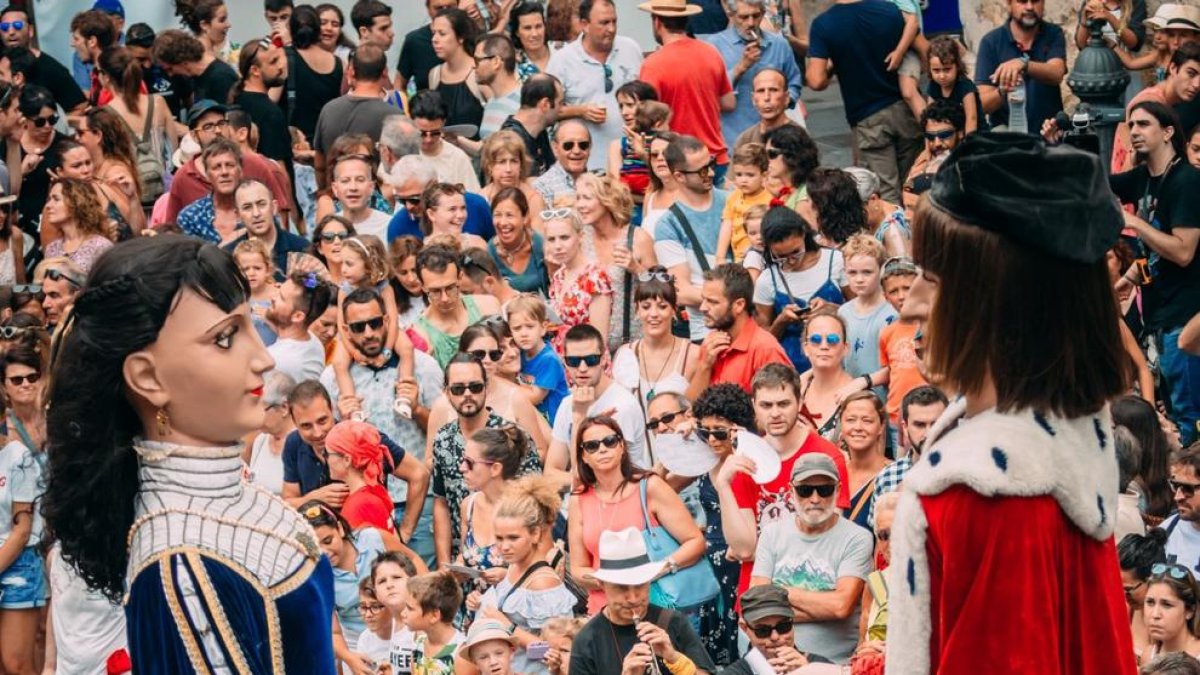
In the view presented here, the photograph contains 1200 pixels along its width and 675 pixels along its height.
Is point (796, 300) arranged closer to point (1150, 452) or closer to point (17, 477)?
point (1150, 452)

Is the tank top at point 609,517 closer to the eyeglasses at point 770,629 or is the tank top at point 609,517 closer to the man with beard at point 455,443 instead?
the man with beard at point 455,443

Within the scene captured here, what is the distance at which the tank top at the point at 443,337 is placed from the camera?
34.2ft

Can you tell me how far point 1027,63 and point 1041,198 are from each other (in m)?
9.78

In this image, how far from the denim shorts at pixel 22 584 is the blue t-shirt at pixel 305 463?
1.19 m

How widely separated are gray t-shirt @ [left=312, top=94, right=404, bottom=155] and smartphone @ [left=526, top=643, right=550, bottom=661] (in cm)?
581

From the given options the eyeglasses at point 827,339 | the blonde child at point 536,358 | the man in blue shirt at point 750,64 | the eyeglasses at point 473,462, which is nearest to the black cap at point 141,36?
the man in blue shirt at point 750,64

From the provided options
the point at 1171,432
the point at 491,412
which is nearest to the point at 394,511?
the point at 491,412

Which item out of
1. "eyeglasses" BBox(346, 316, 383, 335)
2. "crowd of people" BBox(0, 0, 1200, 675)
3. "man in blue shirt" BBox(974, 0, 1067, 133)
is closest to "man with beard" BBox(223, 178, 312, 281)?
"crowd of people" BBox(0, 0, 1200, 675)

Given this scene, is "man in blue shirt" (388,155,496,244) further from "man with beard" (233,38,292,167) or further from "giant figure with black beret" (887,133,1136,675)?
"giant figure with black beret" (887,133,1136,675)

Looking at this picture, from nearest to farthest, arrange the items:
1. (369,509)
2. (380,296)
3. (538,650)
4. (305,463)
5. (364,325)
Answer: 1. (538,650)
2. (369,509)
3. (305,463)
4. (364,325)
5. (380,296)

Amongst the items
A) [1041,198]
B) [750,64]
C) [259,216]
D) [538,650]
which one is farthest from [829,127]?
[1041,198]

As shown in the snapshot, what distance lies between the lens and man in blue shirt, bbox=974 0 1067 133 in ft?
41.9

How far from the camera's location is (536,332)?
33.2 feet

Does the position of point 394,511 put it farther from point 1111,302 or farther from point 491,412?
point 1111,302
